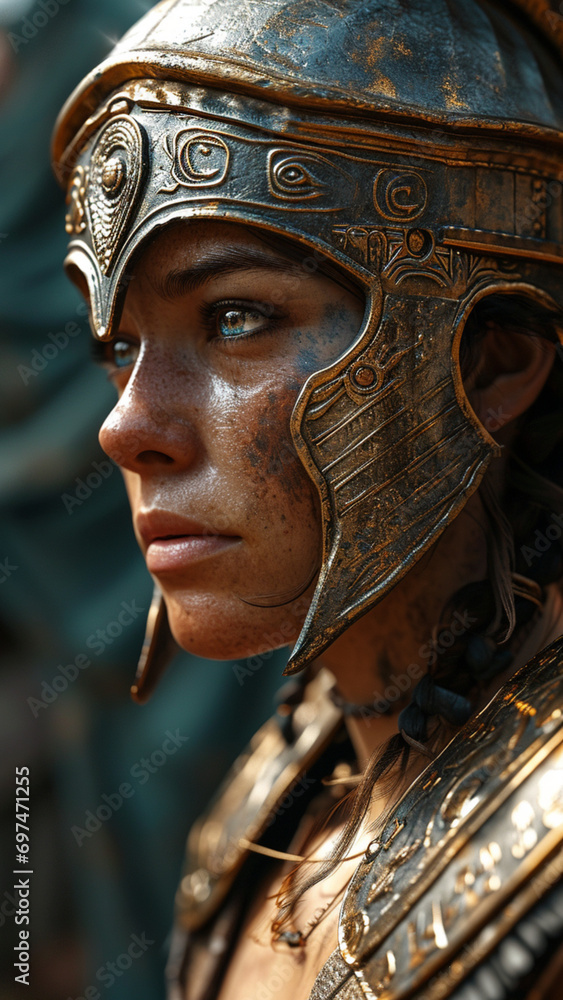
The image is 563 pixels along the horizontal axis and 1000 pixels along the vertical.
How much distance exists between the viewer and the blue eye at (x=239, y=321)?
105 centimetres

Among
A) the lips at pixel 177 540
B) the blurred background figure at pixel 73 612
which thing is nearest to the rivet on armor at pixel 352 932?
the lips at pixel 177 540

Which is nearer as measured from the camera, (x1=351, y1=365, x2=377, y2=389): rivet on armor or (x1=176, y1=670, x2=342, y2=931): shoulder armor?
(x1=351, y1=365, x2=377, y2=389): rivet on armor

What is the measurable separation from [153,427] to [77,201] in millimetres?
339

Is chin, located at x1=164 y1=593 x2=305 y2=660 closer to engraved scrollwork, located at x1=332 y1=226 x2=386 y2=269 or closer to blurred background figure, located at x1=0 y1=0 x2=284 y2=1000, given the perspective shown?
engraved scrollwork, located at x1=332 y1=226 x2=386 y2=269

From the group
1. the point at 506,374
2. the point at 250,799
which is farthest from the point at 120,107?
the point at 250,799

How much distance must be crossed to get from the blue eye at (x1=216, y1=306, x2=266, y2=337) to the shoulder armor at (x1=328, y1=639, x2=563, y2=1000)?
1.63 ft

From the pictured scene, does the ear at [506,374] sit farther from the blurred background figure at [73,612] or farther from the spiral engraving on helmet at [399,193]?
the blurred background figure at [73,612]

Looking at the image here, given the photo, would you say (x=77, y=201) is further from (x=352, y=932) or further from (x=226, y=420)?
(x=352, y=932)

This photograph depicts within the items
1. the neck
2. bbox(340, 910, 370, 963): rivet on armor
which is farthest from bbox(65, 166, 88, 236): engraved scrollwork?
bbox(340, 910, 370, 963): rivet on armor

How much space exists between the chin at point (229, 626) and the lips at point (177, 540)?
5cm

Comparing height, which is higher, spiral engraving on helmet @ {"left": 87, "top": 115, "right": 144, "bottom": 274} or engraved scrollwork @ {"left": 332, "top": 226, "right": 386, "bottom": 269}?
engraved scrollwork @ {"left": 332, "top": 226, "right": 386, "bottom": 269}

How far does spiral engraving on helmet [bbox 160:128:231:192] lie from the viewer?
3.35 ft

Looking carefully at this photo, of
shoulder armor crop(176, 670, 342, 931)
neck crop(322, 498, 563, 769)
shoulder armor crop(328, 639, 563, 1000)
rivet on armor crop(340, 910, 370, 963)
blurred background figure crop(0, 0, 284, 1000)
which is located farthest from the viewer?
blurred background figure crop(0, 0, 284, 1000)

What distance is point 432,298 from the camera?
3.43 feet
